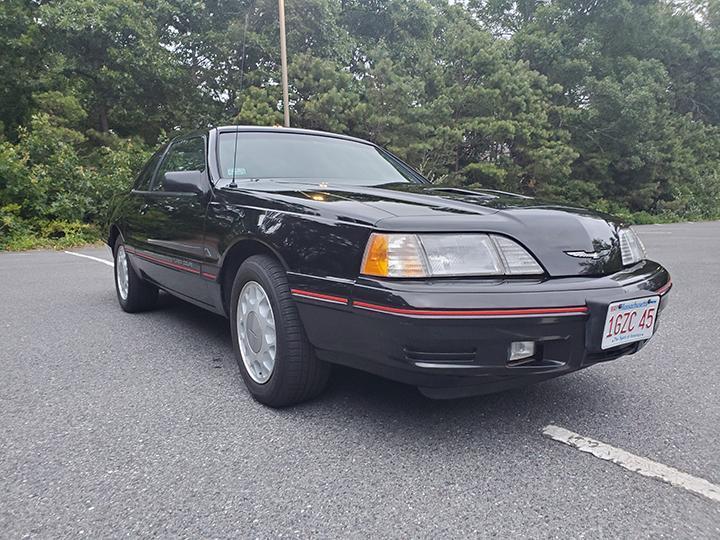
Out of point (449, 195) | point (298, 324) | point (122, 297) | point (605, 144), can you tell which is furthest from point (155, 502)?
point (605, 144)

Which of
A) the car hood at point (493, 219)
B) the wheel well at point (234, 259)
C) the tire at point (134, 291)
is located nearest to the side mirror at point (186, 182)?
the wheel well at point (234, 259)

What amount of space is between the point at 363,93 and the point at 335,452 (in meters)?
14.5

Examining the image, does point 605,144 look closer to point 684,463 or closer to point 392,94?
point 392,94

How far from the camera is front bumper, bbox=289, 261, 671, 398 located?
1.80m

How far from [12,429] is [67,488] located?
0.63 meters

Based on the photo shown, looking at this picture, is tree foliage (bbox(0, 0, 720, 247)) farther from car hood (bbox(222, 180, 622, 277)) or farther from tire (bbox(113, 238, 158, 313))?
car hood (bbox(222, 180, 622, 277))

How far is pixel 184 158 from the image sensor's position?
3.56 meters

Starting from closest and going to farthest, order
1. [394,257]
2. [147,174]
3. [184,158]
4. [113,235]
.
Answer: [394,257] < [184,158] < [147,174] < [113,235]

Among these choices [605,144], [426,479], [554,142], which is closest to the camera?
[426,479]

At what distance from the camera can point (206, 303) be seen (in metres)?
3.00

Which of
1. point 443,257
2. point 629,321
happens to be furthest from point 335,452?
point 629,321

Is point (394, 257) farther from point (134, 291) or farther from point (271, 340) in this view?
point (134, 291)

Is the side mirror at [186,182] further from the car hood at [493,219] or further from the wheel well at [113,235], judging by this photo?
the wheel well at [113,235]

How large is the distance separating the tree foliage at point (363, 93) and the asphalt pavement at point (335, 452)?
980 centimetres
